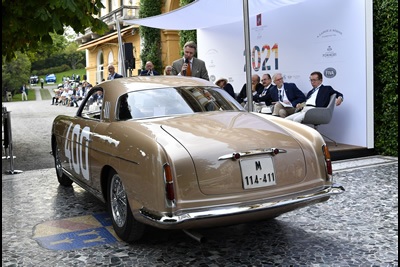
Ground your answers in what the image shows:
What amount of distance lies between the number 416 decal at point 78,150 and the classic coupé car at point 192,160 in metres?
0.04

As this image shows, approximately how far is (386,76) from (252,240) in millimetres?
5577

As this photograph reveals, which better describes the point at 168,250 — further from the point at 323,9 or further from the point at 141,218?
the point at 323,9

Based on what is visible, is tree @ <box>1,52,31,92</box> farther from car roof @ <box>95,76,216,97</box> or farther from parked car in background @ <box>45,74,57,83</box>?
car roof @ <box>95,76,216,97</box>

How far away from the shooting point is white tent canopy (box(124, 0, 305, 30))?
34.5 feet

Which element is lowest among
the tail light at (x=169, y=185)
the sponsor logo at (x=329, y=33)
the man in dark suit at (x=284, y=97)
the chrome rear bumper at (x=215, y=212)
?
the chrome rear bumper at (x=215, y=212)

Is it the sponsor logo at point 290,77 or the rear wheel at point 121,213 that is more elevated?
the sponsor logo at point 290,77

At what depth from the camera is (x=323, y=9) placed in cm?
978

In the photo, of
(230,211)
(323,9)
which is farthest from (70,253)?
(323,9)

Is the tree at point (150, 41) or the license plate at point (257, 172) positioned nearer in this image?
the license plate at point (257, 172)

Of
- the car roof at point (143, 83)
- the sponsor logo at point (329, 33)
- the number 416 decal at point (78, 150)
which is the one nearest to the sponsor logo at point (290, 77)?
the sponsor logo at point (329, 33)

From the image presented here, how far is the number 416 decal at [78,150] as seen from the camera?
5.24 m

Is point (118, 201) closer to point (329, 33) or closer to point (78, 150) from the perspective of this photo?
point (78, 150)

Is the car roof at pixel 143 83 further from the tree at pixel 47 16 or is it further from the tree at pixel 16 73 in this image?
the tree at pixel 16 73

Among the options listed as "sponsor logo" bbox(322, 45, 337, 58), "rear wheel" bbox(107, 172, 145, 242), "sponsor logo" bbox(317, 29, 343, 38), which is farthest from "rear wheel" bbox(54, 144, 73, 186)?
"sponsor logo" bbox(317, 29, 343, 38)
